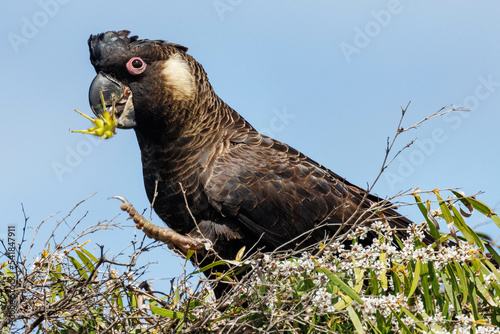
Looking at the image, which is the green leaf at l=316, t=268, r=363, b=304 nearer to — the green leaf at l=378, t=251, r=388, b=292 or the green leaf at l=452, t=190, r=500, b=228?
the green leaf at l=378, t=251, r=388, b=292

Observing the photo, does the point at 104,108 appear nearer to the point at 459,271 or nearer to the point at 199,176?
the point at 199,176

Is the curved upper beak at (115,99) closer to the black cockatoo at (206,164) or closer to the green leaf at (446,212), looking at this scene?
the black cockatoo at (206,164)

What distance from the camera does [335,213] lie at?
4105mm

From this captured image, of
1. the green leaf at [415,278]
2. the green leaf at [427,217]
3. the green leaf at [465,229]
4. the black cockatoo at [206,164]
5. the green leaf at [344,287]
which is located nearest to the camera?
the green leaf at [344,287]

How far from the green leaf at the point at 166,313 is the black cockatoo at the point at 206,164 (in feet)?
3.67

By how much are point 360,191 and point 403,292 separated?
159 cm

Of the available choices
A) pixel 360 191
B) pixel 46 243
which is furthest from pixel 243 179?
pixel 46 243

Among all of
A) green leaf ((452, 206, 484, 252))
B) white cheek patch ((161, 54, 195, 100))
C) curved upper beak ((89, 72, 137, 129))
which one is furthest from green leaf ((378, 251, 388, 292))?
curved upper beak ((89, 72, 137, 129))

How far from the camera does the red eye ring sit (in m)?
4.20

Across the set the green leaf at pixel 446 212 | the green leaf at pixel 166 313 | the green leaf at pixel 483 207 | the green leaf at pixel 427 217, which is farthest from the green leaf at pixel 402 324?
the green leaf at pixel 166 313

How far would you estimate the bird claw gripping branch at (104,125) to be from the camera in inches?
161

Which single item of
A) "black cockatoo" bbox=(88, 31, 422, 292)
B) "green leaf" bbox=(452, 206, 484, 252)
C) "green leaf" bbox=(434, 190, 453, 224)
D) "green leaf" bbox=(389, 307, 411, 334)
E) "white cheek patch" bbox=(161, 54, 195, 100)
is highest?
"white cheek patch" bbox=(161, 54, 195, 100)

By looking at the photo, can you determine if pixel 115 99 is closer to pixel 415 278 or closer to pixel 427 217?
pixel 427 217

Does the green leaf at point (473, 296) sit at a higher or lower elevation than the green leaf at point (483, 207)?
lower
